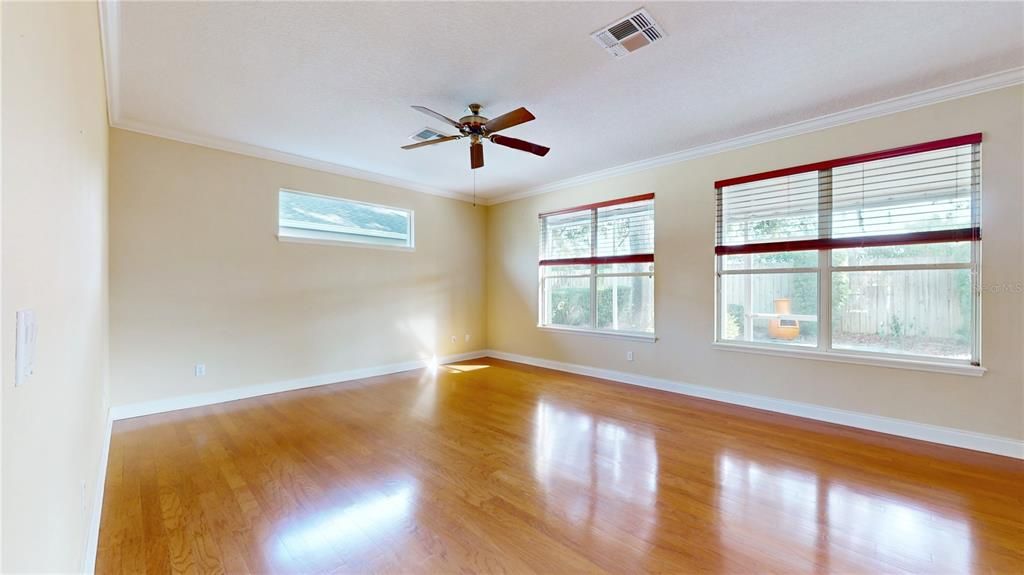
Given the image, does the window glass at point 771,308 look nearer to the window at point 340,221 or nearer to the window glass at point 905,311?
the window glass at point 905,311

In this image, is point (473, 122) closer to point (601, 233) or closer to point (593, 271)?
point (601, 233)

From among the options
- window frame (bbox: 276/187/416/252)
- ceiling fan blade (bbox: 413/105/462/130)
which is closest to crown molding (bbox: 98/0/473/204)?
window frame (bbox: 276/187/416/252)

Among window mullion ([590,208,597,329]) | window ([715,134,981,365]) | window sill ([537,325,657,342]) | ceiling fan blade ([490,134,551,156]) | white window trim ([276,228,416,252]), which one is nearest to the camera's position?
window ([715,134,981,365])

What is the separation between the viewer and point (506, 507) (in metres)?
2.24

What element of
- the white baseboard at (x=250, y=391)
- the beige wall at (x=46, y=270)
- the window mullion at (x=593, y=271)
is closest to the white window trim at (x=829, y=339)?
the window mullion at (x=593, y=271)

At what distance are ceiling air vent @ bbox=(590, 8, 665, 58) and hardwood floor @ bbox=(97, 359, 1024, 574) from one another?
9.06ft

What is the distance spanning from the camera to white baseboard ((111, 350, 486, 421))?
3.74 meters

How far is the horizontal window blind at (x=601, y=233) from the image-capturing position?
16.5 ft

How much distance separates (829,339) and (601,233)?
277cm

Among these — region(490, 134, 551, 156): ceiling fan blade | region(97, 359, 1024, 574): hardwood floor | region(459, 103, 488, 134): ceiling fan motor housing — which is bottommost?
region(97, 359, 1024, 574): hardwood floor

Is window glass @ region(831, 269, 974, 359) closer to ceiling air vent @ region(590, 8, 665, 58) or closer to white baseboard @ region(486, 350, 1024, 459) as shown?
white baseboard @ region(486, 350, 1024, 459)

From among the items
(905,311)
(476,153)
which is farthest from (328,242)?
(905,311)

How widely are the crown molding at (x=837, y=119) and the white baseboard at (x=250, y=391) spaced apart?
3.77m

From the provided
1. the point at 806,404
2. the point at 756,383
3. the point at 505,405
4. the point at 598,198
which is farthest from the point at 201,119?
the point at 806,404
